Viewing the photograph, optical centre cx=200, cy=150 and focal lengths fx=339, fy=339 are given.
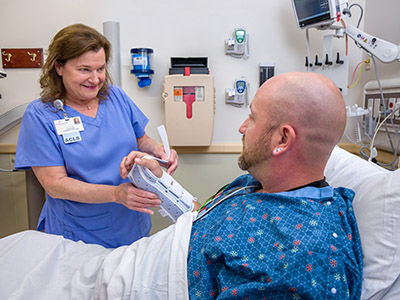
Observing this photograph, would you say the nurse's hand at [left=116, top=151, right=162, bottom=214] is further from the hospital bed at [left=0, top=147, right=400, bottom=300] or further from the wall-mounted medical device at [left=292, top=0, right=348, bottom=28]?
the wall-mounted medical device at [left=292, top=0, right=348, bottom=28]

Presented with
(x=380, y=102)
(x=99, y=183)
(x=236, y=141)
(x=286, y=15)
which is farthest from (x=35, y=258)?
(x=286, y=15)

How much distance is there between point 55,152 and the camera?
1.37 meters

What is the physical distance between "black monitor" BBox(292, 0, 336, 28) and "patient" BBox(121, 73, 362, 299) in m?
1.13

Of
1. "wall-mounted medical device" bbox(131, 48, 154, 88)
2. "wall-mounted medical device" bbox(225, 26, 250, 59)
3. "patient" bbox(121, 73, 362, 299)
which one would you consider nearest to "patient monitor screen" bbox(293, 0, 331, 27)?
"wall-mounted medical device" bbox(225, 26, 250, 59)

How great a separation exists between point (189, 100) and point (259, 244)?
4.91ft

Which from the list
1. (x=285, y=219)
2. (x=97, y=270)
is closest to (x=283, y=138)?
(x=285, y=219)

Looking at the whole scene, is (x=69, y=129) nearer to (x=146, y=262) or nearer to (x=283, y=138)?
(x=146, y=262)

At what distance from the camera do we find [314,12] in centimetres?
199

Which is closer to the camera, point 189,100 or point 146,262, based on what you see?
point 146,262

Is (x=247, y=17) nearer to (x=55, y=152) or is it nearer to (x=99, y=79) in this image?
(x=99, y=79)

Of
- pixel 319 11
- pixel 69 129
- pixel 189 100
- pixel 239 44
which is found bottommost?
pixel 69 129

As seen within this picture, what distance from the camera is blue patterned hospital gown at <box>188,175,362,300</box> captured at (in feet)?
2.62

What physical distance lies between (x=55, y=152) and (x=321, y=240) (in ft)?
3.44

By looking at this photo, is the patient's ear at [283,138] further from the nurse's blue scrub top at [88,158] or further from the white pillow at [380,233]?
the nurse's blue scrub top at [88,158]
